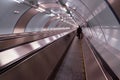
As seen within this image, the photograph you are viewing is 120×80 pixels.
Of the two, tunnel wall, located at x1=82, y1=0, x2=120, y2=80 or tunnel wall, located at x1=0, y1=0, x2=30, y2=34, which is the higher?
tunnel wall, located at x1=0, y1=0, x2=30, y2=34

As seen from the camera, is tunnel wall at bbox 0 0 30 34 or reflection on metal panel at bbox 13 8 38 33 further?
reflection on metal panel at bbox 13 8 38 33

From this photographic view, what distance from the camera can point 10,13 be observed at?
43.0ft

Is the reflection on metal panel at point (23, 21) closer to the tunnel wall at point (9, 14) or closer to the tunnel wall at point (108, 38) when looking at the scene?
the tunnel wall at point (9, 14)

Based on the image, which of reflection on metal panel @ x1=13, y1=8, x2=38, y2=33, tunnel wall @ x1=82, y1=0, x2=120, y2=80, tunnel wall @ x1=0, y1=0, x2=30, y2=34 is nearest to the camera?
tunnel wall @ x1=82, y1=0, x2=120, y2=80

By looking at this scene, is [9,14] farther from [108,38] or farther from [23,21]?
[108,38]

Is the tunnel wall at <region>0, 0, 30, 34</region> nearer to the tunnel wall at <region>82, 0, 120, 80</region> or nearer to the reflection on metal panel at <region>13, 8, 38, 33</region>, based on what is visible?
the reflection on metal panel at <region>13, 8, 38, 33</region>

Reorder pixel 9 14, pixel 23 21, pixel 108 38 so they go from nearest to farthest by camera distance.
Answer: pixel 108 38 < pixel 9 14 < pixel 23 21

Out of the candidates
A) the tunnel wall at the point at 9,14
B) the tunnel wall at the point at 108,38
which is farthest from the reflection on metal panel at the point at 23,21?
the tunnel wall at the point at 108,38

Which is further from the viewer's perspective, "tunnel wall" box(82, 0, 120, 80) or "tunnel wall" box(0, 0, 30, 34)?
"tunnel wall" box(0, 0, 30, 34)

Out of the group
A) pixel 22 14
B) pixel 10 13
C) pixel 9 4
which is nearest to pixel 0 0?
pixel 9 4

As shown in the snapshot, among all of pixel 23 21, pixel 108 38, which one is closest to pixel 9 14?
pixel 23 21

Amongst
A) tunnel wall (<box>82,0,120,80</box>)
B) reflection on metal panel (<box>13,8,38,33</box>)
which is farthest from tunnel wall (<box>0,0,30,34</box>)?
tunnel wall (<box>82,0,120,80</box>)

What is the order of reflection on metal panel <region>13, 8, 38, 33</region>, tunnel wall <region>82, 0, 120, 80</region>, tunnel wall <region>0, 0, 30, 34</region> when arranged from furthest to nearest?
reflection on metal panel <region>13, 8, 38, 33</region>
tunnel wall <region>0, 0, 30, 34</region>
tunnel wall <region>82, 0, 120, 80</region>

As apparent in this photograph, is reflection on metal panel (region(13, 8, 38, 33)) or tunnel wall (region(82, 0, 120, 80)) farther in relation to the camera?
reflection on metal panel (region(13, 8, 38, 33))
